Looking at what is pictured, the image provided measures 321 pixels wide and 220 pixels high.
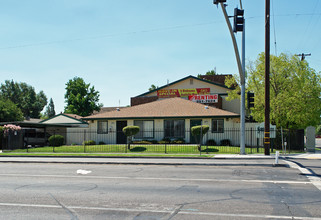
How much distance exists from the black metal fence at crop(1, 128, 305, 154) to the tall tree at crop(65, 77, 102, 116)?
23946 mm

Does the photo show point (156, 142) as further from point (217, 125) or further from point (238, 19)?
point (238, 19)

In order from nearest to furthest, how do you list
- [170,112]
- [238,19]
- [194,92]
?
[238,19]
[170,112]
[194,92]

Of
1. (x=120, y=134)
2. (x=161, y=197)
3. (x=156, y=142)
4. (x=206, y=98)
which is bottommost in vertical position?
(x=161, y=197)

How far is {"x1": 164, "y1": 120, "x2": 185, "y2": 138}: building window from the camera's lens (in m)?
30.8

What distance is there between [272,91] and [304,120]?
11.7ft

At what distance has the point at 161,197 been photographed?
26.6 feet

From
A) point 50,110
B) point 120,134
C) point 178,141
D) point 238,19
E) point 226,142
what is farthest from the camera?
point 50,110

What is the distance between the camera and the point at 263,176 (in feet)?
38.0

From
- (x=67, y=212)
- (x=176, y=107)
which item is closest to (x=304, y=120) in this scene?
(x=176, y=107)

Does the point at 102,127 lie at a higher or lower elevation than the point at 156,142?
higher

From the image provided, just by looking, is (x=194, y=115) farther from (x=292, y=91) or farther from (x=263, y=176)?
(x=263, y=176)

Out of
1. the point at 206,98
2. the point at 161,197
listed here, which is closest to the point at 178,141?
the point at 206,98

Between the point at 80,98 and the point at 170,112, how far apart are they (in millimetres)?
32870

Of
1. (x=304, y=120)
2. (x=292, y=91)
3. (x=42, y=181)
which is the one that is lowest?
(x=42, y=181)
